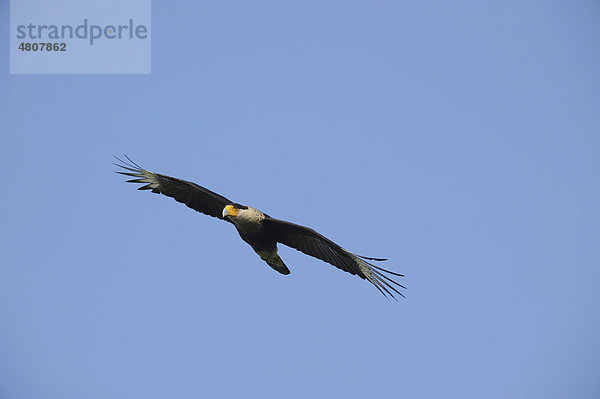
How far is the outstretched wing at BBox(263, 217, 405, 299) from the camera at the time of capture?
1384cm

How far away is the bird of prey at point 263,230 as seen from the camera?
551 inches

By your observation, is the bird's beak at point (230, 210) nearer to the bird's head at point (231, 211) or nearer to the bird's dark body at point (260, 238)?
the bird's head at point (231, 211)

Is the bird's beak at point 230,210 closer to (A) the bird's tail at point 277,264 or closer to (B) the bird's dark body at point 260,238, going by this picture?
(B) the bird's dark body at point 260,238

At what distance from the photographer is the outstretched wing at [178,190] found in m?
15.8

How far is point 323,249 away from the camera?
47.4 ft

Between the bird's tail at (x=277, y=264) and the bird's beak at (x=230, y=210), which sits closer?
the bird's beak at (x=230, y=210)

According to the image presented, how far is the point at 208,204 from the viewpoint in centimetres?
1594

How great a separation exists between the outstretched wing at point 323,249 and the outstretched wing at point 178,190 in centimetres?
160

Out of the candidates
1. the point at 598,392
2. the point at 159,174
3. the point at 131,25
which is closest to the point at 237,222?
the point at 159,174

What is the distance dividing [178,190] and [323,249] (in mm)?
3492

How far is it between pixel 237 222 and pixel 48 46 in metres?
8.72

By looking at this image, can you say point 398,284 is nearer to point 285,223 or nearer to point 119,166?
point 285,223

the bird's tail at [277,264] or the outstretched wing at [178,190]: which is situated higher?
the outstretched wing at [178,190]

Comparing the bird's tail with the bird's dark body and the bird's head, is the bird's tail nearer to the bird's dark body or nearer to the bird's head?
the bird's dark body
